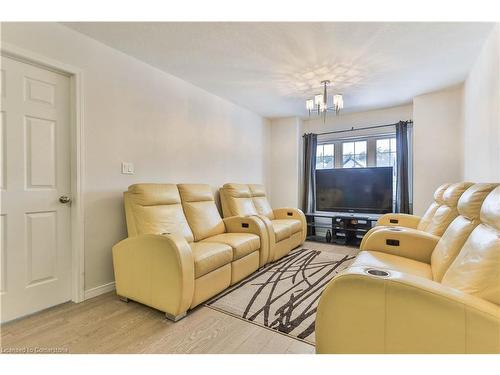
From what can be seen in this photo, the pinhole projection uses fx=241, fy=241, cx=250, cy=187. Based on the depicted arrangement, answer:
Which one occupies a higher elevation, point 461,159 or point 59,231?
point 461,159

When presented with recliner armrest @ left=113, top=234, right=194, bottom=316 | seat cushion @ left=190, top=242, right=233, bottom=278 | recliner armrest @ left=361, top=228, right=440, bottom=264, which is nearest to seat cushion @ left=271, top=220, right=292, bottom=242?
seat cushion @ left=190, top=242, right=233, bottom=278

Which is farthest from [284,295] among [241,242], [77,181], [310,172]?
[310,172]

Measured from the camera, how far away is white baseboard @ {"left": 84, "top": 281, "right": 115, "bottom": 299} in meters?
2.08

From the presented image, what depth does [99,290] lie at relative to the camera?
7.09 ft

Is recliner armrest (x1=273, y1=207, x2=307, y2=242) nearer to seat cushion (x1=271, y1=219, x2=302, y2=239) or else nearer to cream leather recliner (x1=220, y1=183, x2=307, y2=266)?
cream leather recliner (x1=220, y1=183, x2=307, y2=266)

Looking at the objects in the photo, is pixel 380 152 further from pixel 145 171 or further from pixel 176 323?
pixel 176 323

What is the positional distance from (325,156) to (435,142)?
5.69ft

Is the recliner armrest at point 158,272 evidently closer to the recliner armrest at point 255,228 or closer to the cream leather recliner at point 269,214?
the recliner armrest at point 255,228

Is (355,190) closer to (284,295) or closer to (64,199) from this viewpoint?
(284,295)

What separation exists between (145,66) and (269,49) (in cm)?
132

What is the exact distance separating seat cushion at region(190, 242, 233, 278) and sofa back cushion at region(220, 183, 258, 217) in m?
1.07

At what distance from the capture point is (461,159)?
3.21m

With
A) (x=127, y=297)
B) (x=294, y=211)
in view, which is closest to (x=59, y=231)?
(x=127, y=297)
